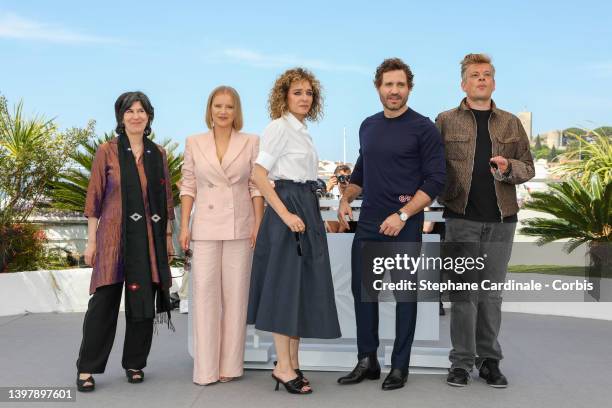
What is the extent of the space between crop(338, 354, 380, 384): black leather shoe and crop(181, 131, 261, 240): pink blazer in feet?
3.31

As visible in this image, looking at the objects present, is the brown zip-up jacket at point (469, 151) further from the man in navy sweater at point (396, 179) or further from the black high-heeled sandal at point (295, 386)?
the black high-heeled sandal at point (295, 386)

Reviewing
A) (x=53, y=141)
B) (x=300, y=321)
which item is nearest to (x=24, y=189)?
(x=53, y=141)

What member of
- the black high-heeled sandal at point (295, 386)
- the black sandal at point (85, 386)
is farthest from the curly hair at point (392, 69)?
the black sandal at point (85, 386)

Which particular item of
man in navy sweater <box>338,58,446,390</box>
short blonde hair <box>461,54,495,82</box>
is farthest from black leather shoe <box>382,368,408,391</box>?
short blonde hair <box>461,54,495,82</box>

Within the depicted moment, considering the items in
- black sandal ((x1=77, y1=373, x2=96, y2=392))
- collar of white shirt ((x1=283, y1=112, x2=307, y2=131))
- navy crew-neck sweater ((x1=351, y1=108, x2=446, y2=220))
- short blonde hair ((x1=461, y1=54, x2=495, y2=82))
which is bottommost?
black sandal ((x1=77, y1=373, x2=96, y2=392))

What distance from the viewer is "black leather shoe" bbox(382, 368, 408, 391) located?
450cm

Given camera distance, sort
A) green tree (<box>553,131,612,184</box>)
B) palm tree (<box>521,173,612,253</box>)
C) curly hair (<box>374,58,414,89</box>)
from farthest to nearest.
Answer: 1. green tree (<box>553,131,612,184</box>)
2. palm tree (<box>521,173,612,253</box>)
3. curly hair (<box>374,58,414,89</box>)

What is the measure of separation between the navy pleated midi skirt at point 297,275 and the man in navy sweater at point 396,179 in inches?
10.7

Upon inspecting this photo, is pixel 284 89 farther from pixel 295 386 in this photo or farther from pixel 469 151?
pixel 295 386

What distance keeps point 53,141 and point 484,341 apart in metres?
7.08

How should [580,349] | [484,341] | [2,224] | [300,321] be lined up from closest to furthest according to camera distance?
[300,321] → [484,341] → [580,349] → [2,224]

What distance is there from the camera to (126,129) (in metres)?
4.62

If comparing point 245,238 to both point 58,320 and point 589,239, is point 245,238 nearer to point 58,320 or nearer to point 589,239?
point 58,320

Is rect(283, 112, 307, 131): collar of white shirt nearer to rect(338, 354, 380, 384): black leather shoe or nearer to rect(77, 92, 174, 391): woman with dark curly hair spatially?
rect(77, 92, 174, 391): woman with dark curly hair
